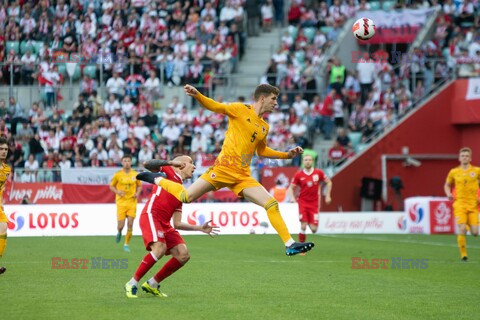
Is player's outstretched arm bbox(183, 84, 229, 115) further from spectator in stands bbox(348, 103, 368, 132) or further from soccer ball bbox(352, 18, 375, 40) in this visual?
spectator in stands bbox(348, 103, 368, 132)

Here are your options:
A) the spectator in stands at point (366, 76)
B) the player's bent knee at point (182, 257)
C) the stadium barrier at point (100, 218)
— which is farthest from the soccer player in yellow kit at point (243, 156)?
the spectator in stands at point (366, 76)

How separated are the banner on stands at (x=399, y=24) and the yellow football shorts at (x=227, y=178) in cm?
2593

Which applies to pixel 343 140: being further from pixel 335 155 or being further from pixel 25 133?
pixel 25 133

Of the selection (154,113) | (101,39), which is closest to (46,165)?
(154,113)

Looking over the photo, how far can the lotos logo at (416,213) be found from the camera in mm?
32000

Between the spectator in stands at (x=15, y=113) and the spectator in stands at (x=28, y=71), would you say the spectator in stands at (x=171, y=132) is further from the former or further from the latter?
the spectator in stands at (x=28, y=71)

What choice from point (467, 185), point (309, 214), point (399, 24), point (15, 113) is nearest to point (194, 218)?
point (309, 214)

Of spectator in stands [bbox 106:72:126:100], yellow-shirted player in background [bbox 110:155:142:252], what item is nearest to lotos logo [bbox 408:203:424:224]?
spectator in stands [bbox 106:72:126:100]

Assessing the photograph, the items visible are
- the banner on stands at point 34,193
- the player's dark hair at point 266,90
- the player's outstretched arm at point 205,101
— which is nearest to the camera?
the player's outstretched arm at point 205,101

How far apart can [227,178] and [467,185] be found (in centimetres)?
899

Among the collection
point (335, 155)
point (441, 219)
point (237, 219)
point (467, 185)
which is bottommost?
point (441, 219)

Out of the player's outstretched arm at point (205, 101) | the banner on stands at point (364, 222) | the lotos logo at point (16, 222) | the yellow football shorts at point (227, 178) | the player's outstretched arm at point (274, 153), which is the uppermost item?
the player's outstretched arm at point (205, 101)

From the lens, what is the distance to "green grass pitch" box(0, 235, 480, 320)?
37.1ft

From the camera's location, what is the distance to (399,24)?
38125 mm
